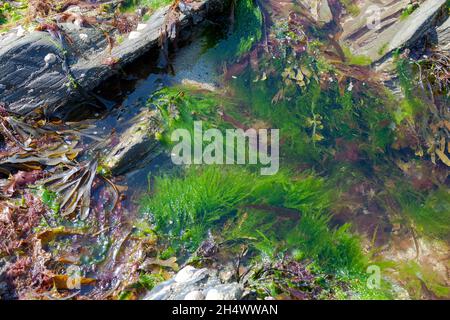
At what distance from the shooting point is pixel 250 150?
3.64m

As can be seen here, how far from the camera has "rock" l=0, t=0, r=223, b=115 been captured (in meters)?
3.54

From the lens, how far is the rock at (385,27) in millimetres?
3939

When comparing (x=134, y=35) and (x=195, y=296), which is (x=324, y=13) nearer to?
(x=134, y=35)

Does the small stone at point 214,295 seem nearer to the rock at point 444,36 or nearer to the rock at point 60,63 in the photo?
the rock at point 60,63

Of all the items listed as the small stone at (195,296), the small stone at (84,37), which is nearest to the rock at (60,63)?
the small stone at (84,37)

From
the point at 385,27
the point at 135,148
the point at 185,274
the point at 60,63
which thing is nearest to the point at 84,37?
the point at 60,63

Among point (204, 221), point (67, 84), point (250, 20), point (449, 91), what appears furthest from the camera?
point (250, 20)

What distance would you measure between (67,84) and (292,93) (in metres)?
2.11

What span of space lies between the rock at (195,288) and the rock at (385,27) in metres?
2.75

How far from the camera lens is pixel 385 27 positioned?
4184 millimetres

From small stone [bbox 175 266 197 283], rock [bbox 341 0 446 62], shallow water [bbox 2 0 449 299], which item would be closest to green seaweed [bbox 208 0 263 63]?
shallow water [bbox 2 0 449 299]

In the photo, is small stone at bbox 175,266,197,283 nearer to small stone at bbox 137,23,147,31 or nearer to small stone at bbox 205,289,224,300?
small stone at bbox 205,289,224,300
